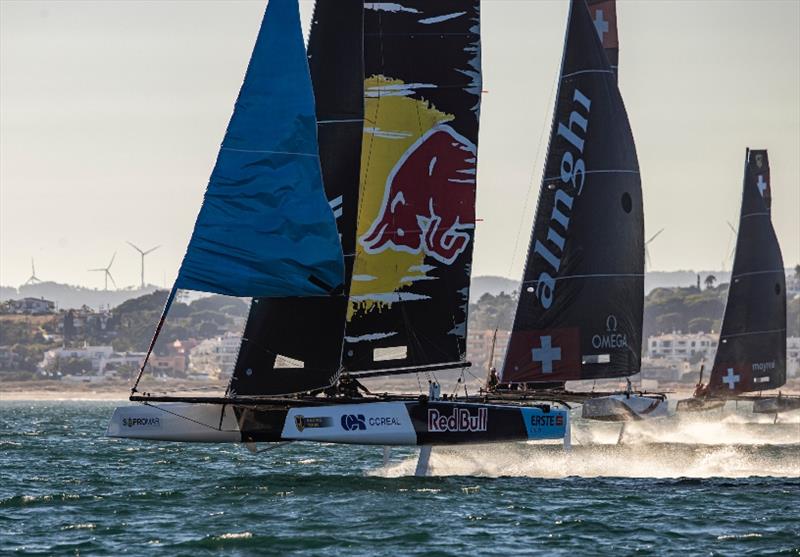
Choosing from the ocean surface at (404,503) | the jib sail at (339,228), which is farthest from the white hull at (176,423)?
the ocean surface at (404,503)

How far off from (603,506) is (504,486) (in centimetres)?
346

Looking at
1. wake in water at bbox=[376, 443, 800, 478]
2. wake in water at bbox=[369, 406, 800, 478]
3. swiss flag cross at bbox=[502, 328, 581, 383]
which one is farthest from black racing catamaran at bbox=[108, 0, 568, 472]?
swiss flag cross at bbox=[502, 328, 581, 383]

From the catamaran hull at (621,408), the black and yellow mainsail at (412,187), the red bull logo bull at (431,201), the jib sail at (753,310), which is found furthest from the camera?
the jib sail at (753,310)

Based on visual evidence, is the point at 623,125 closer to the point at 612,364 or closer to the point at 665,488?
the point at 612,364

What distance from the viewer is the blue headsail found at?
2781cm

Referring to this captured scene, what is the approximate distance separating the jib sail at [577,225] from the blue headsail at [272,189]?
33.9 feet

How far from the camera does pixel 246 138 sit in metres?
28.1

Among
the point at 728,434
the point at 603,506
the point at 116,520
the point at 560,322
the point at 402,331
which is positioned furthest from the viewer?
the point at 728,434

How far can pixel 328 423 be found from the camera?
92.4ft

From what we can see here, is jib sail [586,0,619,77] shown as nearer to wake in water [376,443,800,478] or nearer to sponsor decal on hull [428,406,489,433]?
wake in water [376,443,800,478]

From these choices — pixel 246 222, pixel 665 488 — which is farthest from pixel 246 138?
pixel 665 488

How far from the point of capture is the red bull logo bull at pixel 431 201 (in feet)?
103

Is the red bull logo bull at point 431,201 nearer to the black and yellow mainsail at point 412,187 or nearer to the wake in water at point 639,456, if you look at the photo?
the black and yellow mainsail at point 412,187

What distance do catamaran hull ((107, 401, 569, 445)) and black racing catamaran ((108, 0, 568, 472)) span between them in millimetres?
28
